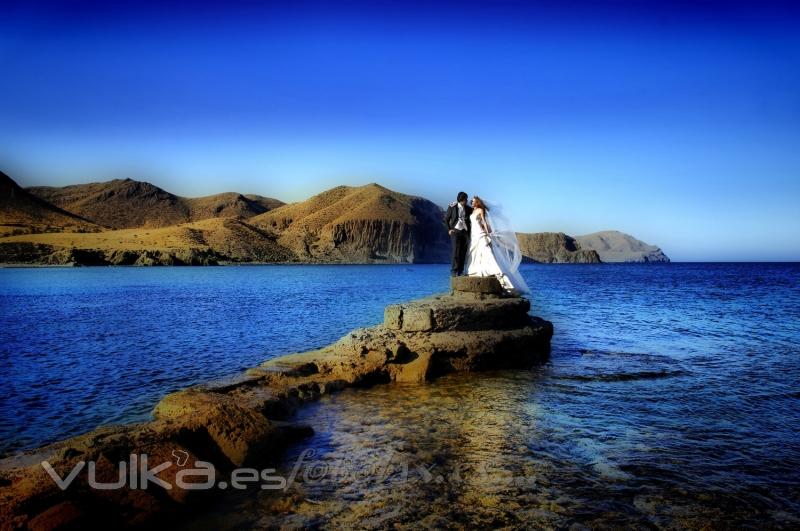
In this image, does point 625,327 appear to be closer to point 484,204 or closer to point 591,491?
point 484,204

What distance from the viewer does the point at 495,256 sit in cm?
1274

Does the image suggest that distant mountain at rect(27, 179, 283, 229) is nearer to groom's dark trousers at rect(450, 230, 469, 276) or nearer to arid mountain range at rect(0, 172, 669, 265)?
arid mountain range at rect(0, 172, 669, 265)

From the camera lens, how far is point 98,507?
3918 millimetres

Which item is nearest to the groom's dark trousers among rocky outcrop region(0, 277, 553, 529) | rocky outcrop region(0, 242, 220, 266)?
rocky outcrop region(0, 277, 553, 529)

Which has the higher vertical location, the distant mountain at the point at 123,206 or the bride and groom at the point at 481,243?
the distant mountain at the point at 123,206

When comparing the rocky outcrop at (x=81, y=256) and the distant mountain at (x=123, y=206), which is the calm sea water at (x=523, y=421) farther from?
the distant mountain at (x=123, y=206)

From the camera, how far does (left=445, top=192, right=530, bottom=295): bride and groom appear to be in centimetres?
1272

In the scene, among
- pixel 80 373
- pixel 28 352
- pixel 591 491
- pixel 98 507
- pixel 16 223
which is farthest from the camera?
pixel 16 223

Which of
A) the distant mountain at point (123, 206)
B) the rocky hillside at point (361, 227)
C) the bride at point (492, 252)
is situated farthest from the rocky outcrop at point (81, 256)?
the distant mountain at point (123, 206)

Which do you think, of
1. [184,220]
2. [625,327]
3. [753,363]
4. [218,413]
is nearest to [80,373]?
[218,413]

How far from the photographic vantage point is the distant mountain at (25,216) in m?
99.1

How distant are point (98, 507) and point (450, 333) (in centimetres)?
743

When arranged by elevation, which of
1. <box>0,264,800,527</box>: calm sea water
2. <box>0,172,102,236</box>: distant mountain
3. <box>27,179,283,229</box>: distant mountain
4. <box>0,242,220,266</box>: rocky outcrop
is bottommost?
<box>0,264,800,527</box>: calm sea water

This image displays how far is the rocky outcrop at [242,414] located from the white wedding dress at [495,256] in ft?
2.50
